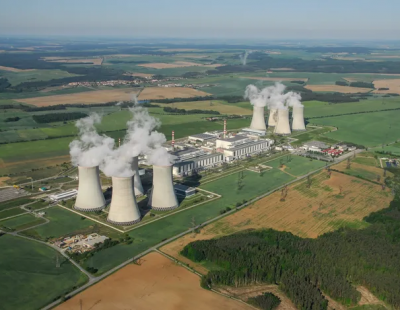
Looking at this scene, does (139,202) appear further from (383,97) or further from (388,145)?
(383,97)

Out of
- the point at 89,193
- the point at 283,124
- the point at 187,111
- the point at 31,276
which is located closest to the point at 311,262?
the point at 31,276

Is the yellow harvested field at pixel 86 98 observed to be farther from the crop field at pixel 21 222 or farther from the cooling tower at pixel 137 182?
the crop field at pixel 21 222

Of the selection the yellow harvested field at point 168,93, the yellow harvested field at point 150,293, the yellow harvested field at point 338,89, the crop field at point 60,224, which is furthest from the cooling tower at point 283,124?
the yellow harvested field at point 338,89

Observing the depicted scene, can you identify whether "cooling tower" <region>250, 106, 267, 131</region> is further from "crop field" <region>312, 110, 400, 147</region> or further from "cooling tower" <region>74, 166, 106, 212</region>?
"cooling tower" <region>74, 166, 106, 212</region>

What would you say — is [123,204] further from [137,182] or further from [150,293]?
[150,293]

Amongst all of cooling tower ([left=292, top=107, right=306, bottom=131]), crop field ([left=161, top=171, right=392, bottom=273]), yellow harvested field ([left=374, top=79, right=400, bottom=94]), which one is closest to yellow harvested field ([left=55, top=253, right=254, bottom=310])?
crop field ([left=161, top=171, right=392, bottom=273])
